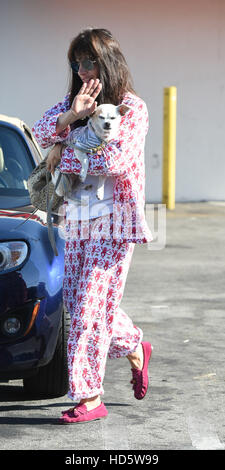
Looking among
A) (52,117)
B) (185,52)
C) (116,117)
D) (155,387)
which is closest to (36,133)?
(52,117)

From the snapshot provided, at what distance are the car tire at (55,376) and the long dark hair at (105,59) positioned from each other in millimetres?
1015

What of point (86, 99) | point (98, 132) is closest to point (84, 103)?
Answer: point (86, 99)

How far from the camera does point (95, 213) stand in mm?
4402

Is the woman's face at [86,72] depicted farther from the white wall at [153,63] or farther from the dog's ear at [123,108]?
the white wall at [153,63]

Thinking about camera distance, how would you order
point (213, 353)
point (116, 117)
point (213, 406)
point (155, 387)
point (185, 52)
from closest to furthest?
point (116, 117) → point (213, 406) → point (155, 387) → point (213, 353) → point (185, 52)

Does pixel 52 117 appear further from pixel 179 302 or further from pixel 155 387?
pixel 179 302

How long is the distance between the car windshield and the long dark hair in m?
1.12

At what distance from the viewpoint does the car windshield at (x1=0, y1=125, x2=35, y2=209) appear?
5.48 m

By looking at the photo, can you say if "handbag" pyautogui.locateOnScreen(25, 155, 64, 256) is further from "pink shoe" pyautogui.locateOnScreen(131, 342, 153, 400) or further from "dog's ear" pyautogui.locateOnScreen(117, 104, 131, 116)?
"pink shoe" pyautogui.locateOnScreen(131, 342, 153, 400)

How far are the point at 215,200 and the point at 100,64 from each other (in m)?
10.2

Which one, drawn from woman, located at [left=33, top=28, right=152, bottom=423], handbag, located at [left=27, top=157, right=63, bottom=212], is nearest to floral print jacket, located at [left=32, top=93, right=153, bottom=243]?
woman, located at [left=33, top=28, right=152, bottom=423]

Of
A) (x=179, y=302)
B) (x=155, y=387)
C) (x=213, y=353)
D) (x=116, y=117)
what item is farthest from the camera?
(x=179, y=302)

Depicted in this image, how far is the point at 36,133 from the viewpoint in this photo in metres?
4.48

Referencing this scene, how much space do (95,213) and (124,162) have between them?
0.91ft
